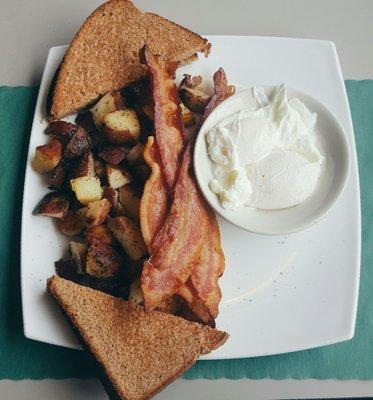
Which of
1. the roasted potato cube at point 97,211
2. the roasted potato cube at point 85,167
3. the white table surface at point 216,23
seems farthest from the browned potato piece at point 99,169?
the white table surface at point 216,23

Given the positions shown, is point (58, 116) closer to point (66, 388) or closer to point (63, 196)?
point (63, 196)

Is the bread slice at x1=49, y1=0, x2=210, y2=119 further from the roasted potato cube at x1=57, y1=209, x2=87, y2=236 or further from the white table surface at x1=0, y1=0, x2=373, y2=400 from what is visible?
the roasted potato cube at x1=57, y1=209, x2=87, y2=236

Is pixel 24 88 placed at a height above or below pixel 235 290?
above

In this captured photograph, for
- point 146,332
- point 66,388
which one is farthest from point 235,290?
point 66,388

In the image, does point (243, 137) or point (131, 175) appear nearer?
point (243, 137)

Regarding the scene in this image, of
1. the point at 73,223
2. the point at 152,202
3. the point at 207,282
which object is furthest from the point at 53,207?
the point at 207,282

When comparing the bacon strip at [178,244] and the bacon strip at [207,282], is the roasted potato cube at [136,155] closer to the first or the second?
the bacon strip at [178,244]
